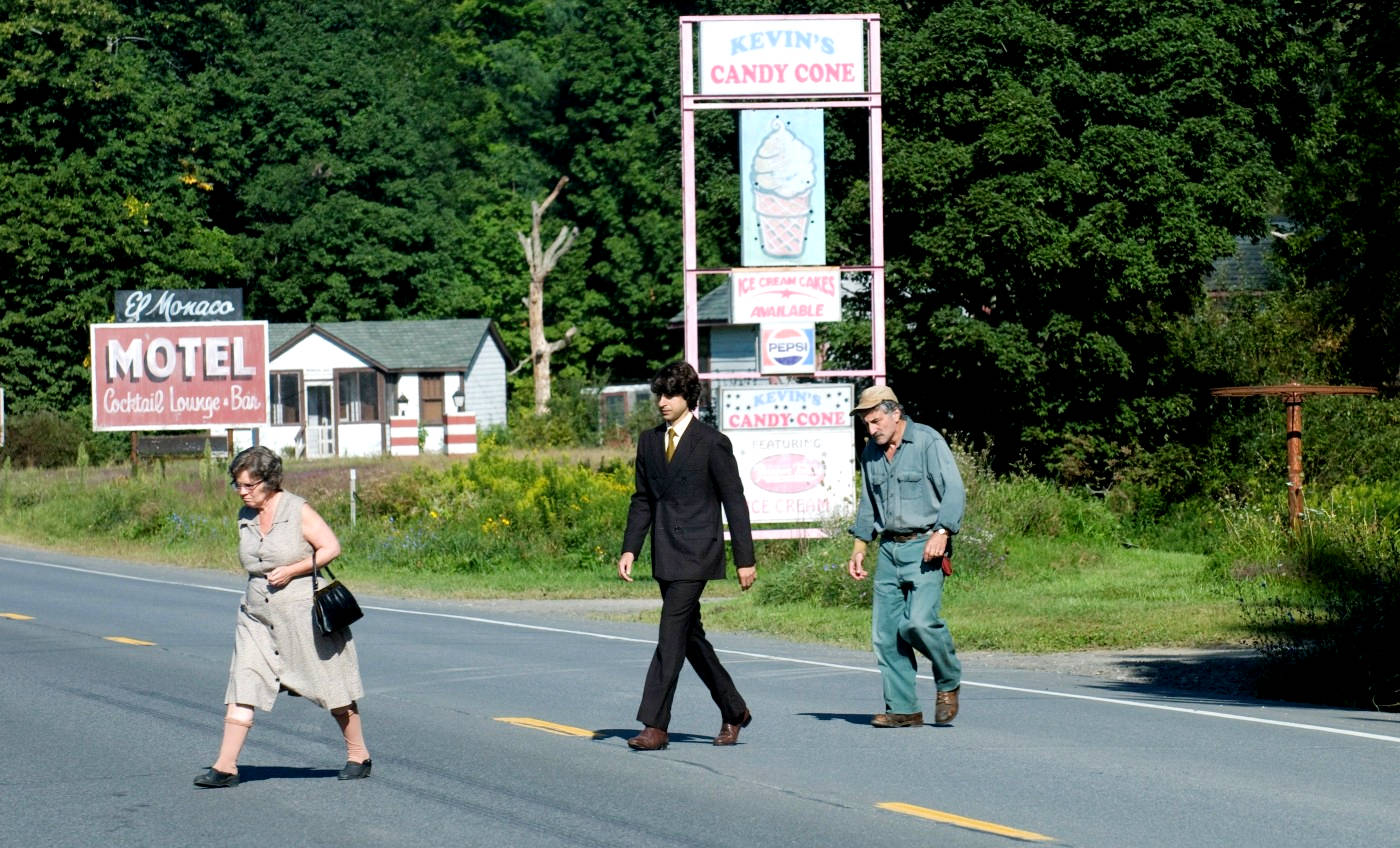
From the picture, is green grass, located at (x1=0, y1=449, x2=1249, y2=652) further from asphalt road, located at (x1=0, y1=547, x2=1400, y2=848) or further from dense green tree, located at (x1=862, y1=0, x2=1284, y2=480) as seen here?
dense green tree, located at (x1=862, y1=0, x2=1284, y2=480)

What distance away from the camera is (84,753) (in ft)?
36.3

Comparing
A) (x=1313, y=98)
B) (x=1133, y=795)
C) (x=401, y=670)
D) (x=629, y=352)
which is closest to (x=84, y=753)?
(x=401, y=670)

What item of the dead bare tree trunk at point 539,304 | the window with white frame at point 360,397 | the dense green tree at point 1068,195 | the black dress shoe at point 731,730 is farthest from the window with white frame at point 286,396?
the black dress shoe at point 731,730

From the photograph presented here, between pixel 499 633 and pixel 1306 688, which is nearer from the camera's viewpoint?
pixel 1306 688

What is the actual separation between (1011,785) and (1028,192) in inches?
937

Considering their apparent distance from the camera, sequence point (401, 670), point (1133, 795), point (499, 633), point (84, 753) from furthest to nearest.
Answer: point (499, 633), point (401, 670), point (84, 753), point (1133, 795)

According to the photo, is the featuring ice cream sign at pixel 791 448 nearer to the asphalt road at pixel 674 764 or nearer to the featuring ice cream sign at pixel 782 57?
the featuring ice cream sign at pixel 782 57

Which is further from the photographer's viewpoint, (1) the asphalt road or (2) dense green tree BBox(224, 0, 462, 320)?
(2) dense green tree BBox(224, 0, 462, 320)

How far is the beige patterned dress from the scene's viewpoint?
30.6 feet

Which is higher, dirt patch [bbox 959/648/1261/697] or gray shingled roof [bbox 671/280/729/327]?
gray shingled roof [bbox 671/280/729/327]

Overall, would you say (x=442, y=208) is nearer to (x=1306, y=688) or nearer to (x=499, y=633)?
(x=499, y=633)

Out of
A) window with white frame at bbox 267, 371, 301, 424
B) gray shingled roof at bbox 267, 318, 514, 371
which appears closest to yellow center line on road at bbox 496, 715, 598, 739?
gray shingled roof at bbox 267, 318, 514, 371

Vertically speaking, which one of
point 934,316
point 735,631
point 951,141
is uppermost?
point 951,141

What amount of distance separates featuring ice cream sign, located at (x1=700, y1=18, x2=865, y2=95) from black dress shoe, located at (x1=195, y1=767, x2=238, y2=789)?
56.6 feet
